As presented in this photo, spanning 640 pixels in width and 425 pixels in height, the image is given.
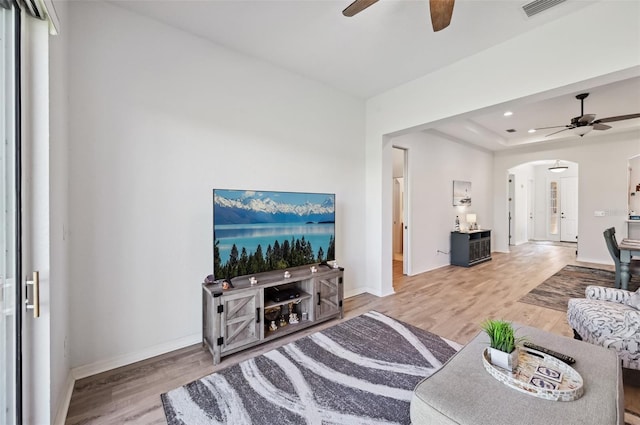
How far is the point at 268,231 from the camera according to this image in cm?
277

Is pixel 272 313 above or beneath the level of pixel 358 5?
beneath

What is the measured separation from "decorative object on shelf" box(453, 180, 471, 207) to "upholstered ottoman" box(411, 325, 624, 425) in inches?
197

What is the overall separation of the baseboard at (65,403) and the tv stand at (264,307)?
91 cm

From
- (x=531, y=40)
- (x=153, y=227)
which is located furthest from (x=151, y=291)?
(x=531, y=40)

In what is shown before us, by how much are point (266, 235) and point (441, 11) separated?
7.48 ft

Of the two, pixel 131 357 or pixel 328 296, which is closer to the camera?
pixel 131 357

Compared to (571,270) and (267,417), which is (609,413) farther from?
(571,270)

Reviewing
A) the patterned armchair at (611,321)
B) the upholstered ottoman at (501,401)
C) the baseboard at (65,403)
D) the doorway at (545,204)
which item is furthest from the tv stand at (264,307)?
the doorway at (545,204)

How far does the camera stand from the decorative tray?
1199 mm

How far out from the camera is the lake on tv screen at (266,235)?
8.17 feet

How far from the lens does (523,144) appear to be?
6.95 meters

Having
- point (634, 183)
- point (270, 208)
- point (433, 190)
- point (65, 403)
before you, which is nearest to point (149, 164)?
point (270, 208)

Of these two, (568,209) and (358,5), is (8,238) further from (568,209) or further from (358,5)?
(568,209)

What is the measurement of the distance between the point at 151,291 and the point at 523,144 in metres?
8.50
